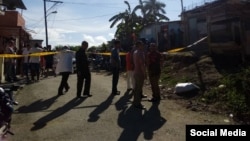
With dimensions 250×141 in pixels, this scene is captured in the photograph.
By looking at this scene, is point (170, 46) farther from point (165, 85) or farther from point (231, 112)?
point (231, 112)

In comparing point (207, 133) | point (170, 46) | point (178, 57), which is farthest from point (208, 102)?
point (170, 46)

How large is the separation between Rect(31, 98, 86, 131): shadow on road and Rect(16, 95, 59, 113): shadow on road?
0.54 m

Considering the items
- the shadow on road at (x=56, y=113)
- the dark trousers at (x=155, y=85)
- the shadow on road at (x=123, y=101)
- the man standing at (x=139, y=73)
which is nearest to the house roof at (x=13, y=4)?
the shadow on road at (x=123, y=101)

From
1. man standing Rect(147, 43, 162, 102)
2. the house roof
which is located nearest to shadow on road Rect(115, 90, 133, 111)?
man standing Rect(147, 43, 162, 102)

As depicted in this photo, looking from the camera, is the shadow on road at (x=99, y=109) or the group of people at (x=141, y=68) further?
the group of people at (x=141, y=68)

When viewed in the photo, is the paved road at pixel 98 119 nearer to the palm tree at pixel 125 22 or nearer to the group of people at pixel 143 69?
the group of people at pixel 143 69

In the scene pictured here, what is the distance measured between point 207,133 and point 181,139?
3.38ft

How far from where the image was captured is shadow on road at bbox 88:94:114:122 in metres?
9.38

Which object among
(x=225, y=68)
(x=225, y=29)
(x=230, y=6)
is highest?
(x=230, y=6)

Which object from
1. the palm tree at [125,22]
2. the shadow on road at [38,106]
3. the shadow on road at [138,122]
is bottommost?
the shadow on road at [138,122]

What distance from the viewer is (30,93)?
13.5 m

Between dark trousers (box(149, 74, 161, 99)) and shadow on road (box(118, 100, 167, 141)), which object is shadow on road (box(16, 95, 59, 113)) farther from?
dark trousers (box(149, 74, 161, 99))

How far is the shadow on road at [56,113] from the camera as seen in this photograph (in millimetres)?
8807

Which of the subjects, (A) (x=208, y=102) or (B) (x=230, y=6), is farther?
(B) (x=230, y=6)
